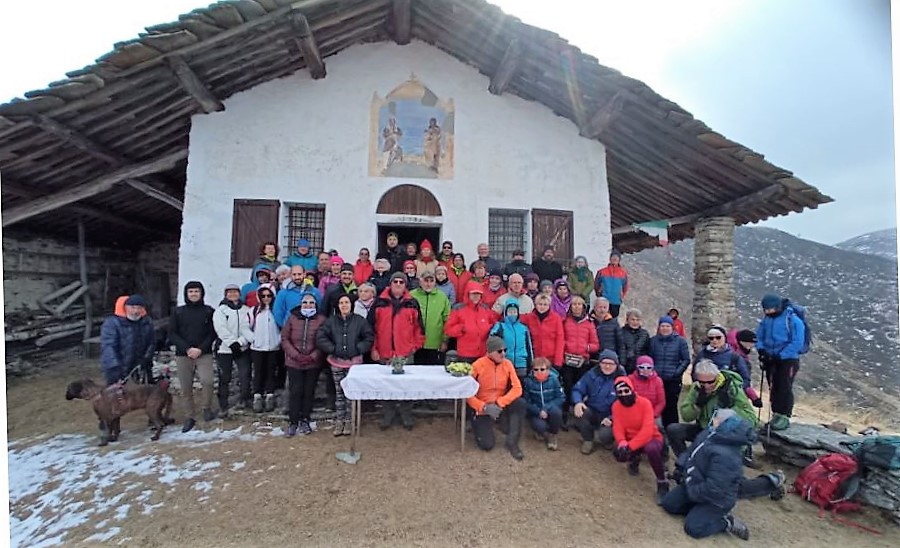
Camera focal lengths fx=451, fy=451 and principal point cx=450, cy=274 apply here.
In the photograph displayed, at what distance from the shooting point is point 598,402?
5.07 metres

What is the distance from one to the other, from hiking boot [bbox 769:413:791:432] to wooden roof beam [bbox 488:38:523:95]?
6.08 metres

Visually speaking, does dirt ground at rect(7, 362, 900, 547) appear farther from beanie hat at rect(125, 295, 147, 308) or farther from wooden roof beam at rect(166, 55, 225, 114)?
wooden roof beam at rect(166, 55, 225, 114)

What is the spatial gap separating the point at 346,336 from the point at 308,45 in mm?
4388

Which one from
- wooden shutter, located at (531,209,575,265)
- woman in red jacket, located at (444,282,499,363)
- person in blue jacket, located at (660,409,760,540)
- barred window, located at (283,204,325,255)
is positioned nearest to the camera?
person in blue jacket, located at (660,409,760,540)

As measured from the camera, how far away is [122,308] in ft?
17.3

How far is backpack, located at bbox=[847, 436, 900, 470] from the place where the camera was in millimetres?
4281

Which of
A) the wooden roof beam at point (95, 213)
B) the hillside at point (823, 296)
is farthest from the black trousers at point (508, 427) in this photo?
the hillside at point (823, 296)

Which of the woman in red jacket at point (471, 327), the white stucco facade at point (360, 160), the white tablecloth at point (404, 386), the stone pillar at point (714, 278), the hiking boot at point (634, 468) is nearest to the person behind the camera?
the white tablecloth at point (404, 386)

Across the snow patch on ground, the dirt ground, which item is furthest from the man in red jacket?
the snow patch on ground

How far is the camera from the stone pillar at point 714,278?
8.17 metres

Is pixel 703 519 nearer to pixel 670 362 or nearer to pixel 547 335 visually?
pixel 670 362

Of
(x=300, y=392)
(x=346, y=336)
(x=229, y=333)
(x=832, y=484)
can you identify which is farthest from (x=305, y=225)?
(x=832, y=484)

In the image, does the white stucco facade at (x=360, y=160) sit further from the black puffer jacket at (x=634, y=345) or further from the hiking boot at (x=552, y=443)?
the hiking boot at (x=552, y=443)

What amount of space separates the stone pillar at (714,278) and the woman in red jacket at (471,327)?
4.85 metres
